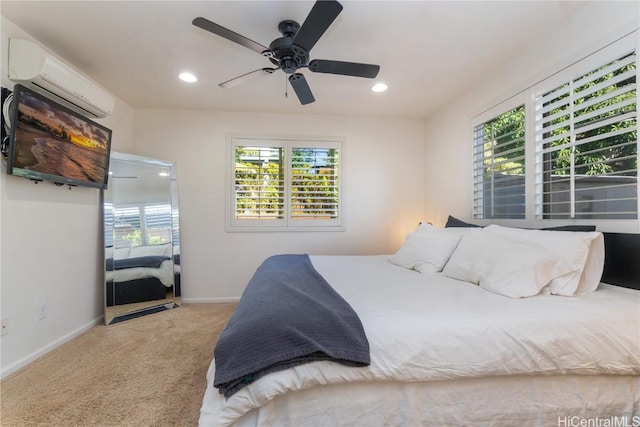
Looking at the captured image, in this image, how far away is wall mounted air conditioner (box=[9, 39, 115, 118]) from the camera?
200 cm

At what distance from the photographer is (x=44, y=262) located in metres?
2.32

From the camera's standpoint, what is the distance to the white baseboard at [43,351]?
6.54 ft

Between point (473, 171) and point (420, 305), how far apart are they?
2118 millimetres

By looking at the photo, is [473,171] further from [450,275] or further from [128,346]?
[128,346]

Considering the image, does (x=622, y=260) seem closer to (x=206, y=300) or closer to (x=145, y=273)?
(x=206, y=300)

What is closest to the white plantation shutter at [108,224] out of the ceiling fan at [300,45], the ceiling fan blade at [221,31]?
the ceiling fan at [300,45]

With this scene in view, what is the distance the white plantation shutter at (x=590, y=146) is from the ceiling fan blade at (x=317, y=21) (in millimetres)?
1670

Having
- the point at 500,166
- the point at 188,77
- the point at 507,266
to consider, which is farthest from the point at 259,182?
the point at 507,266

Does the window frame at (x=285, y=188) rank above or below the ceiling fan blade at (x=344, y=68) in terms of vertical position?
below

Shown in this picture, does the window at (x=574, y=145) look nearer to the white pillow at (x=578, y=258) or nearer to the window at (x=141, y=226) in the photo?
the white pillow at (x=578, y=258)

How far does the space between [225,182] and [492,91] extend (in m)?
3.06

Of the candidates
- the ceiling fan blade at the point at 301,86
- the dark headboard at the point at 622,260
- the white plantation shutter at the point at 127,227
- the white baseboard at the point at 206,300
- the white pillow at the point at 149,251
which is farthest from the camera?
the white baseboard at the point at 206,300

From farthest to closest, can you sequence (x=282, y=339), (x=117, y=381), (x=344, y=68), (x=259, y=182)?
(x=259, y=182) < (x=344, y=68) < (x=117, y=381) < (x=282, y=339)

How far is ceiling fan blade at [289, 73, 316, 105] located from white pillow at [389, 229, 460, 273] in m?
1.53
